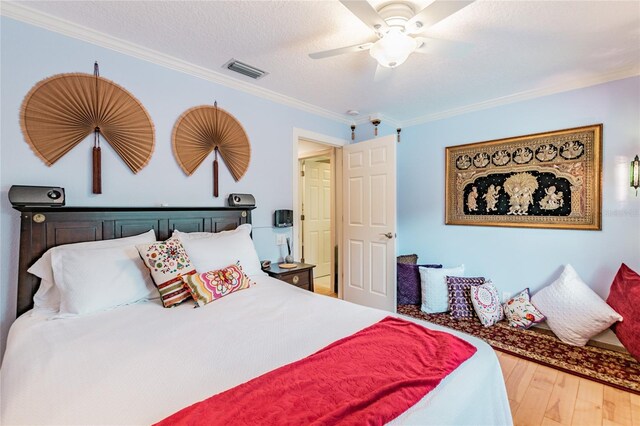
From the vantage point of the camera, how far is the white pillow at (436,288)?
3.26 metres

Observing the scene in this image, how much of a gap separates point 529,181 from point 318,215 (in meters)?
3.06

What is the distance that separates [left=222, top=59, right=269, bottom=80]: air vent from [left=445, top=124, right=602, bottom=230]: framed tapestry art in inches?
94.8

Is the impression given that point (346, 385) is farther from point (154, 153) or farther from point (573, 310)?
point (573, 310)

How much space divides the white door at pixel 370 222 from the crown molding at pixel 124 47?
108cm

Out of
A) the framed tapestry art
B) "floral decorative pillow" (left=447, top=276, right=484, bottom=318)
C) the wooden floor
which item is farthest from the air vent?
the wooden floor

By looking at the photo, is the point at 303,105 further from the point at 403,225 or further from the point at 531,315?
the point at 531,315

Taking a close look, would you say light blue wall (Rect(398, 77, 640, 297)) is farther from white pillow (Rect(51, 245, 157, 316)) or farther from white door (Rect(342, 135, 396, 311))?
white pillow (Rect(51, 245, 157, 316))

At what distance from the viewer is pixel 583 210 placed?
271 centimetres

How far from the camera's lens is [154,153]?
7.43 feet

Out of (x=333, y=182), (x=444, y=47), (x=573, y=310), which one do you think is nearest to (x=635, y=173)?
(x=573, y=310)

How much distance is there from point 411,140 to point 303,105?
5.22ft

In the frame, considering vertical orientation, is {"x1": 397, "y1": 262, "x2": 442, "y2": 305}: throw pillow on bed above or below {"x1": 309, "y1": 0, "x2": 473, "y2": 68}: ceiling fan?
below

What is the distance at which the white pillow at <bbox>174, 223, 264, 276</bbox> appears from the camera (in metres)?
2.00

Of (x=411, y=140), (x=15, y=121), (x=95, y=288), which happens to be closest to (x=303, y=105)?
(x=411, y=140)
